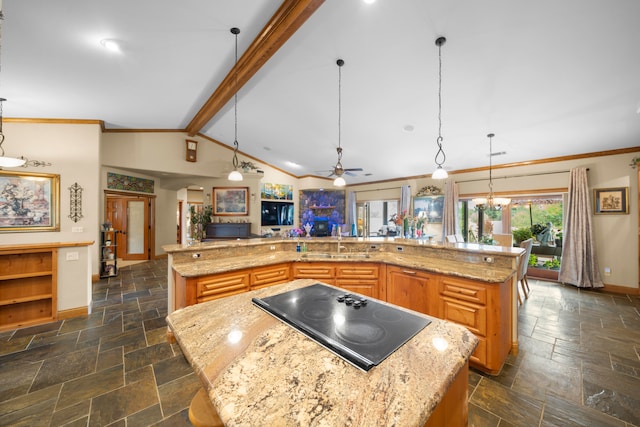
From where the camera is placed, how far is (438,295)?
234cm

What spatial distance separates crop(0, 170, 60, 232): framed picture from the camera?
3.84 m

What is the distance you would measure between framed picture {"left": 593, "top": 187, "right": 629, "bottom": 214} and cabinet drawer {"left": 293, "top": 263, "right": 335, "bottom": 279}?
530 centimetres

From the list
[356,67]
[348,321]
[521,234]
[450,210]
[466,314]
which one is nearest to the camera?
[348,321]

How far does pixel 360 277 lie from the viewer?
113 inches

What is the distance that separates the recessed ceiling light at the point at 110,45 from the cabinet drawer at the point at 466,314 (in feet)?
14.6

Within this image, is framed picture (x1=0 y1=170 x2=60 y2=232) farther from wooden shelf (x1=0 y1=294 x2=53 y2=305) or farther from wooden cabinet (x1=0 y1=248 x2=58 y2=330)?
wooden shelf (x1=0 y1=294 x2=53 y2=305)

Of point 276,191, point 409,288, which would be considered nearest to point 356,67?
point 409,288

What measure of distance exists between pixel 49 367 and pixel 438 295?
11.9 ft

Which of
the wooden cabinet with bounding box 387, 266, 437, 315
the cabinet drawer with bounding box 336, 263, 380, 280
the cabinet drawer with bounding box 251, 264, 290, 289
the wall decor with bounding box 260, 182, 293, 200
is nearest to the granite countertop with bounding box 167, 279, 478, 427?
the wooden cabinet with bounding box 387, 266, 437, 315

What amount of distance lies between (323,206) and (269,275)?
6.07 meters

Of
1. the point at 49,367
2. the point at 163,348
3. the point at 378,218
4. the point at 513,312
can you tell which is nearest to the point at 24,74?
the point at 49,367

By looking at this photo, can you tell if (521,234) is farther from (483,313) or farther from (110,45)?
(110,45)

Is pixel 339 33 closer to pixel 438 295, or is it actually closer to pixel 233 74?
pixel 233 74

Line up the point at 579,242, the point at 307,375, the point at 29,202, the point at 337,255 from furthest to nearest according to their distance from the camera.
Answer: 1. the point at 579,242
2. the point at 29,202
3. the point at 337,255
4. the point at 307,375
